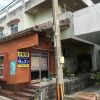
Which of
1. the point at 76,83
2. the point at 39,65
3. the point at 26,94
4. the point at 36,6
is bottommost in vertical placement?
the point at 26,94

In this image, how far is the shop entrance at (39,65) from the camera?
13.5 m

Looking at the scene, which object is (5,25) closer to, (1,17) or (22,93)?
(1,17)

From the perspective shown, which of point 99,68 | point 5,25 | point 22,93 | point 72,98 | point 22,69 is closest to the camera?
point 72,98

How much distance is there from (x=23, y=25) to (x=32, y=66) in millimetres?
6430

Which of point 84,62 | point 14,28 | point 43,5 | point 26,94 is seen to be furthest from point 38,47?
point 14,28

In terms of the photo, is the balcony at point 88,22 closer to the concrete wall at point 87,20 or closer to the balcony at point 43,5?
the concrete wall at point 87,20

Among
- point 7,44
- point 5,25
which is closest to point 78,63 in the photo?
point 7,44

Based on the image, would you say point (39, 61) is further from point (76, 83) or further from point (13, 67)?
point (76, 83)

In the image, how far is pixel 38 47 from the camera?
43.5ft

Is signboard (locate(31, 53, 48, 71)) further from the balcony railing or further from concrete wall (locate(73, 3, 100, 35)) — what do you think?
the balcony railing

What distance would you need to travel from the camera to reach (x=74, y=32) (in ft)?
39.7

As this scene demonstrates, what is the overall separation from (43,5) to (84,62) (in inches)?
271

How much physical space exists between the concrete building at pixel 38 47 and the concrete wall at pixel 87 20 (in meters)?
0.29

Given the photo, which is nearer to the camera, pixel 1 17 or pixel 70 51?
pixel 70 51
